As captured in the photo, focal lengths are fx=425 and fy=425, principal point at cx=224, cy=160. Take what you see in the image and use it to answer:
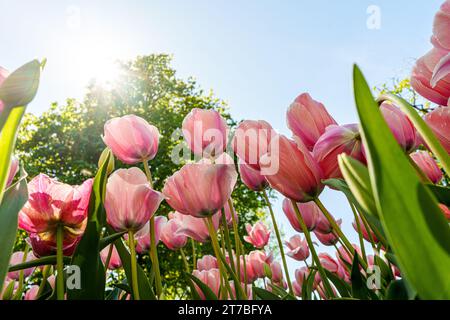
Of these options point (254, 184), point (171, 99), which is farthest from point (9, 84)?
point (171, 99)

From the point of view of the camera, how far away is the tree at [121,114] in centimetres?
851

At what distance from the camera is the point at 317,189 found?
0.59 metres

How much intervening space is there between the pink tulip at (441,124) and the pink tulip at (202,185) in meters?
0.31

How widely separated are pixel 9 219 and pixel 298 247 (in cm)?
125

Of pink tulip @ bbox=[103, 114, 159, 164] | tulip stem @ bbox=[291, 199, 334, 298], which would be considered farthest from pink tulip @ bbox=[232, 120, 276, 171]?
pink tulip @ bbox=[103, 114, 159, 164]

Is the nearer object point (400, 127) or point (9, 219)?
point (9, 219)

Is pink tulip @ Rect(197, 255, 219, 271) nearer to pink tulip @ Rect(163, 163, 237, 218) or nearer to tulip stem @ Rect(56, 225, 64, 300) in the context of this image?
pink tulip @ Rect(163, 163, 237, 218)

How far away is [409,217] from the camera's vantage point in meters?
0.22

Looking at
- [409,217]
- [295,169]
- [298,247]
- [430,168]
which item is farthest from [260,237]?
[409,217]

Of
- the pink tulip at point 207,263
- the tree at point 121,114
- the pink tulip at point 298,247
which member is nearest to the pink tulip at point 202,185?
the pink tulip at point 207,263

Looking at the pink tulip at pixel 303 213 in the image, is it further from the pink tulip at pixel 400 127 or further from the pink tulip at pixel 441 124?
the pink tulip at pixel 441 124

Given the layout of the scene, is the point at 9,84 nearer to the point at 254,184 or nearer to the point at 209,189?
the point at 209,189

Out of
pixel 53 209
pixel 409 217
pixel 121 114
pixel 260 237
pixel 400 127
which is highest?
pixel 121 114

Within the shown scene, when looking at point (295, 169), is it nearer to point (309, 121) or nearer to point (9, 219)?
point (309, 121)
